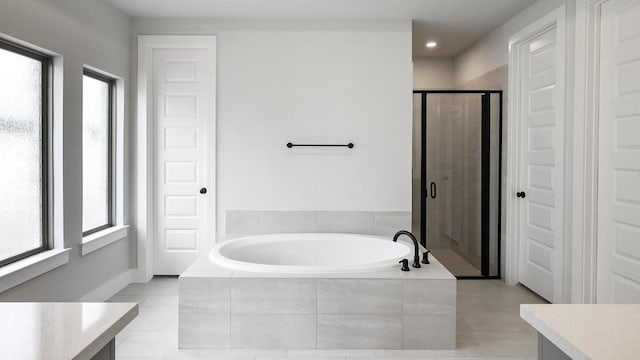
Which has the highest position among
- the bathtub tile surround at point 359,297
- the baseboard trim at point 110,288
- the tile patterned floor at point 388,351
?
the bathtub tile surround at point 359,297

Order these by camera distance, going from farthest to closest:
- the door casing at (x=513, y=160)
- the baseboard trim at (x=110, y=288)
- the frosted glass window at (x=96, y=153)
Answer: the door casing at (x=513, y=160), the frosted glass window at (x=96, y=153), the baseboard trim at (x=110, y=288)

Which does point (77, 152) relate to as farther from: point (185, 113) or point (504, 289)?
point (504, 289)

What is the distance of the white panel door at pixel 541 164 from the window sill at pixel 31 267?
3499mm

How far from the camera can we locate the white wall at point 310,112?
4.06 m

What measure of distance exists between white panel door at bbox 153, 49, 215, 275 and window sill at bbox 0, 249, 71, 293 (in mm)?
1224

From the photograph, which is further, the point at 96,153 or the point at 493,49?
the point at 493,49

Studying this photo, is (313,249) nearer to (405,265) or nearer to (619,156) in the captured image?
(405,265)

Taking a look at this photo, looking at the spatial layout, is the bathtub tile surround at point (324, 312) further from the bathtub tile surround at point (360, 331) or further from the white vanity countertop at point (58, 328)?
the white vanity countertop at point (58, 328)

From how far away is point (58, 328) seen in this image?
0.99 metres

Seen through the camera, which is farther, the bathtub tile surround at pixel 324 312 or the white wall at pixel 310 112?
the white wall at pixel 310 112

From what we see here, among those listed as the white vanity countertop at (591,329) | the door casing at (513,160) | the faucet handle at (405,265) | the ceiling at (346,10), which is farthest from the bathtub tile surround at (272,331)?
the ceiling at (346,10)

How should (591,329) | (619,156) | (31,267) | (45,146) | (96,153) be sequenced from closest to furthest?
(591,329), (31,267), (619,156), (45,146), (96,153)

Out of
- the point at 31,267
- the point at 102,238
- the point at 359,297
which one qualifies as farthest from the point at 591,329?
the point at 102,238

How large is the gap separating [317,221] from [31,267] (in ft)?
7.31
